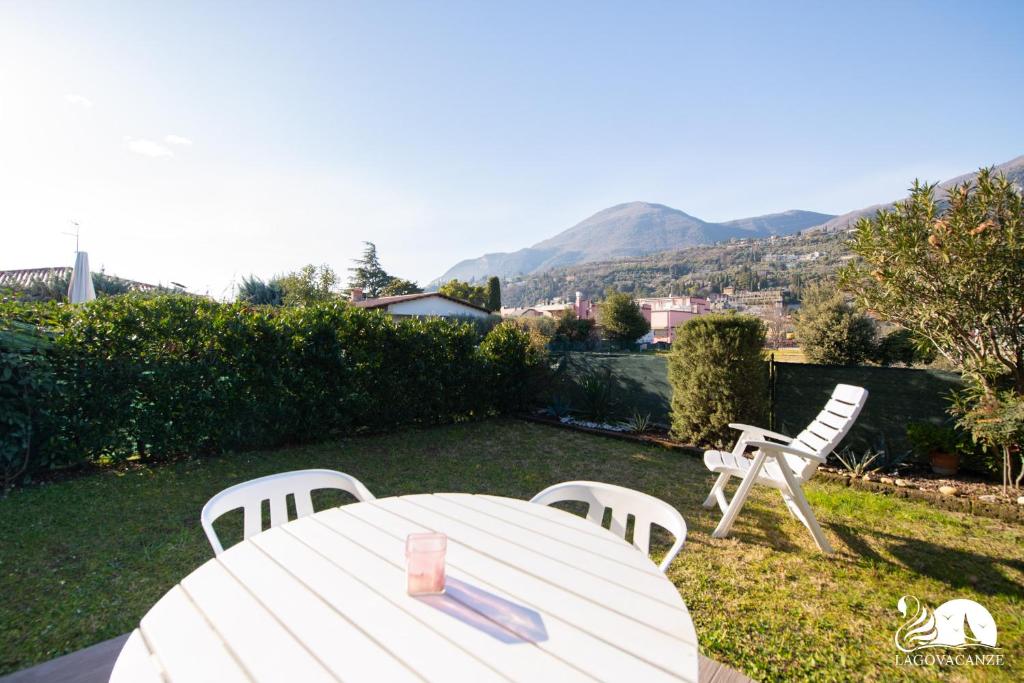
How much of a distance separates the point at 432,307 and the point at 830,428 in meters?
27.0

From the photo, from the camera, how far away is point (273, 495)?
191 cm

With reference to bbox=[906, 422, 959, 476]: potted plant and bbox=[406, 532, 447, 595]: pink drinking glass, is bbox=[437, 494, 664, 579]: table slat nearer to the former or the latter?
bbox=[406, 532, 447, 595]: pink drinking glass

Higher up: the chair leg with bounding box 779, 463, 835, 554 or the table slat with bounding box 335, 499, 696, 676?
the table slat with bounding box 335, 499, 696, 676

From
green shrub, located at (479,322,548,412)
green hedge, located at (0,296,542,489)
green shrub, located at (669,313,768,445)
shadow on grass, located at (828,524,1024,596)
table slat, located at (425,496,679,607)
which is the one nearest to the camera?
table slat, located at (425,496,679,607)

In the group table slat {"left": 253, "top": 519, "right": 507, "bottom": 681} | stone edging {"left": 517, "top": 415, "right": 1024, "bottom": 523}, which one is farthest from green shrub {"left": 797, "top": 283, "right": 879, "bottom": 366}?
table slat {"left": 253, "top": 519, "right": 507, "bottom": 681}

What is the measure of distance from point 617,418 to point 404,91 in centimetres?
754

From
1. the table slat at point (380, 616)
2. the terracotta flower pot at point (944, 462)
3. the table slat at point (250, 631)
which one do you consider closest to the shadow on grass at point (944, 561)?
the terracotta flower pot at point (944, 462)

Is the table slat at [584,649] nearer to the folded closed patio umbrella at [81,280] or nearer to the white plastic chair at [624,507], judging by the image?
the white plastic chair at [624,507]

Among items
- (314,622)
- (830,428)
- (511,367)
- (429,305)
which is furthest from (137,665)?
(429,305)

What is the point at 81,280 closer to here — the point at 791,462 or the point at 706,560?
the point at 706,560

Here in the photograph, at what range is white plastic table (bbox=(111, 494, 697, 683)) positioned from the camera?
2.93 feet

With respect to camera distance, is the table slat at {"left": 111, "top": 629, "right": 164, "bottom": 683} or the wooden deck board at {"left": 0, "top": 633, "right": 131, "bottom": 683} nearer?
the table slat at {"left": 111, "top": 629, "right": 164, "bottom": 683}

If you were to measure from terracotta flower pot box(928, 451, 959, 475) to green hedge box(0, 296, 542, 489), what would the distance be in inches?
238

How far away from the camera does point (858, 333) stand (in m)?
8.97
